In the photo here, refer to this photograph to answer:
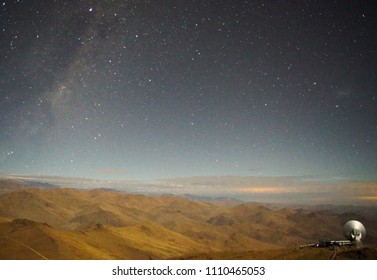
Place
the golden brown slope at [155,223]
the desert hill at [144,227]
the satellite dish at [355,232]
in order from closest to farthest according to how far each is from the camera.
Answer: the satellite dish at [355,232] → the desert hill at [144,227] → the golden brown slope at [155,223]

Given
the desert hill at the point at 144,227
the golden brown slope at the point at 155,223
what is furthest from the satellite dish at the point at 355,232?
the golden brown slope at the point at 155,223

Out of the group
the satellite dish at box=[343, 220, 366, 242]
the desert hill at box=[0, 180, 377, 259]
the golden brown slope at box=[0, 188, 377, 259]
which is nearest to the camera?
the satellite dish at box=[343, 220, 366, 242]

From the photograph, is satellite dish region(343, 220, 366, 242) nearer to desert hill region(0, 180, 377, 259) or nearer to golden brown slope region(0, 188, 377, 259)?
desert hill region(0, 180, 377, 259)

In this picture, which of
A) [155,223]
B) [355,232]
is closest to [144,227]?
[155,223]

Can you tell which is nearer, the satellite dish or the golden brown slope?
the satellite dish

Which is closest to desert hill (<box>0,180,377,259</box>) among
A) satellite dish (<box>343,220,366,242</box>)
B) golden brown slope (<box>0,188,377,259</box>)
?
golden brown slope (<box>0,188,377,259</box>)

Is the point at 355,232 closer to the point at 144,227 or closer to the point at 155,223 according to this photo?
the point at 144,227

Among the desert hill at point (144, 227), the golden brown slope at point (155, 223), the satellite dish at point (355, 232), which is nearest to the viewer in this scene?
the satellite dish at point (355, 232)

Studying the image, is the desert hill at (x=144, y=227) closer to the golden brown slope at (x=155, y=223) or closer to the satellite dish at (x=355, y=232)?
the golden brown slope at (x=155, y=223)
